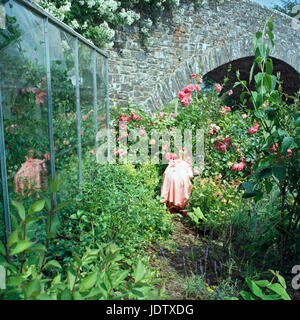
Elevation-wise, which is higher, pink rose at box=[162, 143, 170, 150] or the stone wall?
the stone wall

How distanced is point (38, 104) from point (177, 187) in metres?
2.05

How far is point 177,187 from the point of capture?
393 centimetres

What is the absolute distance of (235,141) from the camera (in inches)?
192

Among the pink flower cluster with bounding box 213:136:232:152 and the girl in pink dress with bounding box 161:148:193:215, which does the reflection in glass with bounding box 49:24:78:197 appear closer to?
the girl in pink dress with bounding box 161:148:193:215

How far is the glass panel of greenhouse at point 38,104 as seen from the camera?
6.59ft

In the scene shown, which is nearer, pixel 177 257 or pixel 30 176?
pixel 30 176

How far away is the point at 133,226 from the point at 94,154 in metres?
1.91

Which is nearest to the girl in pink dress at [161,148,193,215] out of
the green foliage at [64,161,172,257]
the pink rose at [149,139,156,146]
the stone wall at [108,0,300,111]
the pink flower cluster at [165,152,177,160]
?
the pink flower cluster at [165,152,177,160]

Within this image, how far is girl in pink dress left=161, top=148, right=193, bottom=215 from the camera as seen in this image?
12.9 feet

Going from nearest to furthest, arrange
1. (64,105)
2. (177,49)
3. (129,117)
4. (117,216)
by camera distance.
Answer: (117,216) → (64,105) → (129,117) → (177,49)

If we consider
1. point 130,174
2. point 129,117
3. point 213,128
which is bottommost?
point 130,174

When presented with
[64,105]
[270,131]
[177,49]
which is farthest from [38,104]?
[177,49]

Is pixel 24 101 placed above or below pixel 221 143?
above

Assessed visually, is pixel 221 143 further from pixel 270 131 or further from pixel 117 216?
pixel 270 131
